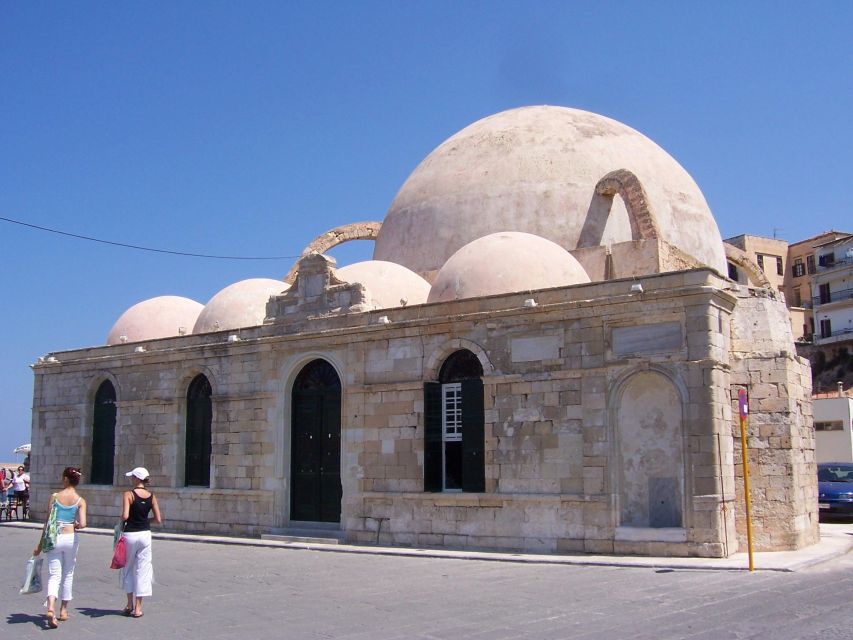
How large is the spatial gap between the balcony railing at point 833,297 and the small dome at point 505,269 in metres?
42.6

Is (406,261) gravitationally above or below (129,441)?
above

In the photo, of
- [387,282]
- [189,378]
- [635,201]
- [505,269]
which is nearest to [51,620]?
[505,269]

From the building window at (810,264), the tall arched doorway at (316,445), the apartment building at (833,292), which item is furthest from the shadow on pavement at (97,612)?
the building window at (810,264)

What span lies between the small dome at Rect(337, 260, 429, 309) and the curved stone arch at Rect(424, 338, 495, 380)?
213 centimetres

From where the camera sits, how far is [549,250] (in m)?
15.9

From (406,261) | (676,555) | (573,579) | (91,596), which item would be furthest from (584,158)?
(91,596)

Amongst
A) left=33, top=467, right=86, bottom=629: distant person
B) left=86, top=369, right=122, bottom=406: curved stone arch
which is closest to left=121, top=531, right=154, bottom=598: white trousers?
left=33, top=467, right=86, bottom=629: distant person

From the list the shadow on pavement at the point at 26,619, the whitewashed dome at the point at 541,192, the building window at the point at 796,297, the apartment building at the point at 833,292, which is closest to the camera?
the shadow on pavement at the point at 26,619

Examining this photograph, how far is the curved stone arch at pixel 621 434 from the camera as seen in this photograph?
12273 mm

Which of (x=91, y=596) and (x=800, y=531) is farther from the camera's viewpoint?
(x=800, y=531)

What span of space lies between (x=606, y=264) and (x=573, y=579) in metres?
7.96

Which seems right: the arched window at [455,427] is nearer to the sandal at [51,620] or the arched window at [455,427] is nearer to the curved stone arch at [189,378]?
the curved stone arch at [189,378]

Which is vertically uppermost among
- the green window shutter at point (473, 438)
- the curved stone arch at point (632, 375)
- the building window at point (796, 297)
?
the building window at point (796, 297)

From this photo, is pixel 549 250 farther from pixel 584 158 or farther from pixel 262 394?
pixel 262 394
